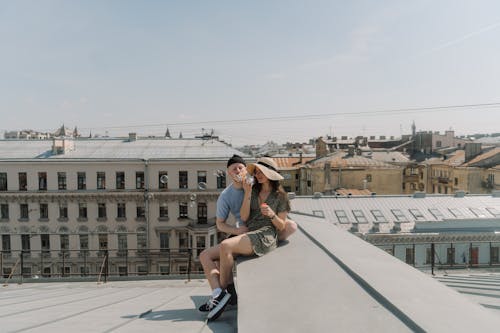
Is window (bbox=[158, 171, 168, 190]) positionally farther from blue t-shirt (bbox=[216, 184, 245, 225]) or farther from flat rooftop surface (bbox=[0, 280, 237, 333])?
blue t-shirt (bbox=[216, 184, 245, 225])

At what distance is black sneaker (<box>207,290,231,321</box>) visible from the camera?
349 centimetres

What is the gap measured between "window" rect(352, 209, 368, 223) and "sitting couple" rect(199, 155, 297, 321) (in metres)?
17.7

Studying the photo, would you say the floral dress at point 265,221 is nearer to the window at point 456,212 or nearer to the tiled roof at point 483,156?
the window at point 456,212

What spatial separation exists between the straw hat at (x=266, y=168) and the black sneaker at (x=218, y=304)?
131cm

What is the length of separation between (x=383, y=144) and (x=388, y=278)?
234 feet

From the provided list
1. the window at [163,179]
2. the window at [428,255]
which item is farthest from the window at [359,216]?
the window at [163,179]

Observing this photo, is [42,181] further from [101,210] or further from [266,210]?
[266,210]

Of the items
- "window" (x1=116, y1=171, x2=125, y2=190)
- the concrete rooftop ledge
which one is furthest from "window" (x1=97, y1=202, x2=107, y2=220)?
the concrete rooftop ledge

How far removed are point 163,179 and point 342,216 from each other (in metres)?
13.4

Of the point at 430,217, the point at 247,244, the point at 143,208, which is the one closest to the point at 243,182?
the point at 247,244

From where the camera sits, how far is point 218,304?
11.6ft

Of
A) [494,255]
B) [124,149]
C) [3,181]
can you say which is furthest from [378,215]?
[3,181]

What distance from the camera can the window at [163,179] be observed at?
2966 centimetres

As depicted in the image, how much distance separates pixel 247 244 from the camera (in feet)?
13.1
